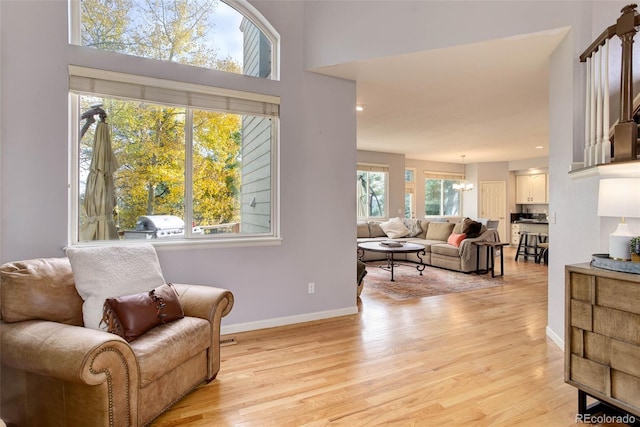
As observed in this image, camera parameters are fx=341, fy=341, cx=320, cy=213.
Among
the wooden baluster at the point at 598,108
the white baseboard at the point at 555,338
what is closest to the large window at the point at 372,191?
the white baseboard at the point at 555,338

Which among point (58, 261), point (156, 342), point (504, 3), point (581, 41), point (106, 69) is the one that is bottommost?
point (156, 342)

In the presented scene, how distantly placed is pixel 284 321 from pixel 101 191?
2.06m

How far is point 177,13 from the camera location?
3189mm

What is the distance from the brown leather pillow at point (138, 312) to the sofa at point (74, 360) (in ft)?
0.17

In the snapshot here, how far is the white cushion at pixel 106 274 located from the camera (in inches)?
82.1

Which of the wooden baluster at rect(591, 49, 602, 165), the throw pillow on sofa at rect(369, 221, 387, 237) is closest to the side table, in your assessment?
the throw pillow on sofa at rect(369, 221, 387, 237)

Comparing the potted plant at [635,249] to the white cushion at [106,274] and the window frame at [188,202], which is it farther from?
the white cushion at [106,274]

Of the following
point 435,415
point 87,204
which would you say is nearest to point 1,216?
point 87,204

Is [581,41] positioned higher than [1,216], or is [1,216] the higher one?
[581,41]

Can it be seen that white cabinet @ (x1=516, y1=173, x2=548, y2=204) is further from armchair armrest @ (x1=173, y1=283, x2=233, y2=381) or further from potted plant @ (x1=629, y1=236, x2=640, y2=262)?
armchair armrest @ (x1=173, y1=283, x2=233, y2=381)

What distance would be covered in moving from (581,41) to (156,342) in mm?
3714

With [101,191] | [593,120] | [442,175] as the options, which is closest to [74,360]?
[101,191]

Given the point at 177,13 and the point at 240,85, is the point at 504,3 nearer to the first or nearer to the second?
the point at 240,85

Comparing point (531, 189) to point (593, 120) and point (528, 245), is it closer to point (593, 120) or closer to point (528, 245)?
point (528, 245)
